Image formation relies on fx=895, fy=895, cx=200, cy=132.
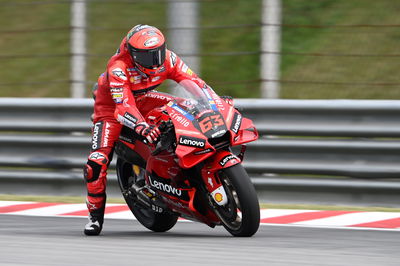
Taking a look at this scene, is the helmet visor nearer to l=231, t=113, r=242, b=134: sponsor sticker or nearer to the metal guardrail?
A: l=231, t=113, r=242, b=134: sponsor sticker

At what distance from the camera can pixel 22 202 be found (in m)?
8.55

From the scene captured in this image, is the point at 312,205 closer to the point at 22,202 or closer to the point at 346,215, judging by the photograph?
the point at 346,215

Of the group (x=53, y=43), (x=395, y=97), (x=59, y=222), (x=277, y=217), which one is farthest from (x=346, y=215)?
(x=53, y=43)

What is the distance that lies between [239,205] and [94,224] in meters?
1.35

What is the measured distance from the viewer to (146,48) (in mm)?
6547

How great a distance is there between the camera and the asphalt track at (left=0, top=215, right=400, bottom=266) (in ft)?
17.5

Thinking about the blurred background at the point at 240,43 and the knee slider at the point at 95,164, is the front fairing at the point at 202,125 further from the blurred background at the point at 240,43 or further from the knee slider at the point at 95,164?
the blurred background at the point at 240,43

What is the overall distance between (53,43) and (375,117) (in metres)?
6.40

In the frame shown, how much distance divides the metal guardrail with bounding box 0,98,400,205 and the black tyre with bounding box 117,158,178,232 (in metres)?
1.50

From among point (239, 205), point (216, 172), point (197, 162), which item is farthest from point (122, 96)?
point (239, 205)

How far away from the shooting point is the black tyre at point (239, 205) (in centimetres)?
596

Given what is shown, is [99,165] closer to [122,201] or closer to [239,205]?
[239,205]

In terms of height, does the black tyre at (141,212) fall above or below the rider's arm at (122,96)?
below

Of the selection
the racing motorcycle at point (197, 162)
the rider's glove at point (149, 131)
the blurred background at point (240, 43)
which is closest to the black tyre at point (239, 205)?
the racing motorcycle at point (197, 162)
